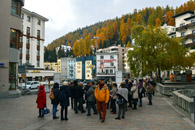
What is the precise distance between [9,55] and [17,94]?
3.84 metres

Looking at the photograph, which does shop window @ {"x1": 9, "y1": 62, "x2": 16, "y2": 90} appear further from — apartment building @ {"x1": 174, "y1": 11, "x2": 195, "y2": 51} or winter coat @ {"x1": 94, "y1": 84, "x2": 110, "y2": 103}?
apartment building @ {"x1": 174, "y1": 11, "x2": 195, "y2": 51}

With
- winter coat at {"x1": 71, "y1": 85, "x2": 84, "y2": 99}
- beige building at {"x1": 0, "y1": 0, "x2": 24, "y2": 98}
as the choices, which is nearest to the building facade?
beige building at {"x1": 0, "y1": 0, "x2": 24, "y2": 98}

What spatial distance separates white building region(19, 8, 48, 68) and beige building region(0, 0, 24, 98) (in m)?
33.6

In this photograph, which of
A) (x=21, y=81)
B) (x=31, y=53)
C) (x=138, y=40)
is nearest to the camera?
(x=138, y=40)

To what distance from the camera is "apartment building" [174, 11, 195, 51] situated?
48.5 metres

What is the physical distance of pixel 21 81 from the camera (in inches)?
1838

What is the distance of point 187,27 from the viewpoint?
165ft

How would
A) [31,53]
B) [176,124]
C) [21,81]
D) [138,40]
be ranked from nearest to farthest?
[176,124], [138,40], [21,81], [31,53]

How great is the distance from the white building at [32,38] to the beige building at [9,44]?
33.6 m

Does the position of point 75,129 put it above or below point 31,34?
below

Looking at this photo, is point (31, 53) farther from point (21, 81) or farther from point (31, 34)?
point (21, 81)

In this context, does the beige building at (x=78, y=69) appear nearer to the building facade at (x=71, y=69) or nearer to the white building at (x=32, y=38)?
the building facade at (x=71, y=69)

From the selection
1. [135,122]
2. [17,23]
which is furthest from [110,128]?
[17,23]

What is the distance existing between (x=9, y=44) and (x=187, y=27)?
46.2 meters
